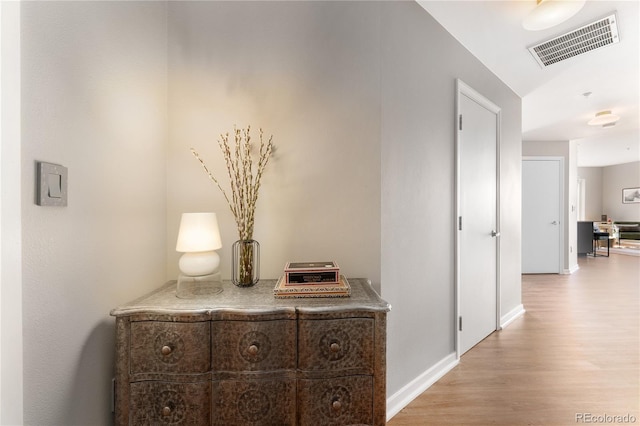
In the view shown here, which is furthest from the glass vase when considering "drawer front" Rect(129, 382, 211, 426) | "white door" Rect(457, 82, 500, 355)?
"white door" Rect(457, 82, 500, 355)

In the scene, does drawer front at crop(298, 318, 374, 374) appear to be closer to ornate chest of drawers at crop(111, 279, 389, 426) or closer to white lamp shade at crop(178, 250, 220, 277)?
ornate chest of drawers at crop(111, 279, 389, 426)

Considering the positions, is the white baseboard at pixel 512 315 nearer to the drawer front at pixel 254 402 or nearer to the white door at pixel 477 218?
the white door at pixel 477 218

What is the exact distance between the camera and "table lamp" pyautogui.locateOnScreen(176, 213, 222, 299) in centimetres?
133

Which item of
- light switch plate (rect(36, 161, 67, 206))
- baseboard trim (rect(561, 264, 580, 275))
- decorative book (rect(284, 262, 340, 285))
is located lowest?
baseboard trim (rect(561, 264, 580, 275))

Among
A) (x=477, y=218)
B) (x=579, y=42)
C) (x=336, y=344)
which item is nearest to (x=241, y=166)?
(x=336, y=344)

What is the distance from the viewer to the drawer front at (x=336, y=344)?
1.17 meters

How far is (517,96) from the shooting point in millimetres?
3340

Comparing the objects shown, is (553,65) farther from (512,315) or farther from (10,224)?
(10,224)

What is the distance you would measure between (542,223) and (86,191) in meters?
6.40

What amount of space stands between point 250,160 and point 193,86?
0.52 m

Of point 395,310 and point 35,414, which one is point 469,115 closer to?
point 395,310

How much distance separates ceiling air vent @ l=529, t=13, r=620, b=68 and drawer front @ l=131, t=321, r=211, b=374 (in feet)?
10.8

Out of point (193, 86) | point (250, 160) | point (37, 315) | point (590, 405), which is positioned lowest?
point (590, 405)

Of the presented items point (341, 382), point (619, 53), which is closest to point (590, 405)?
point (341, 382)
